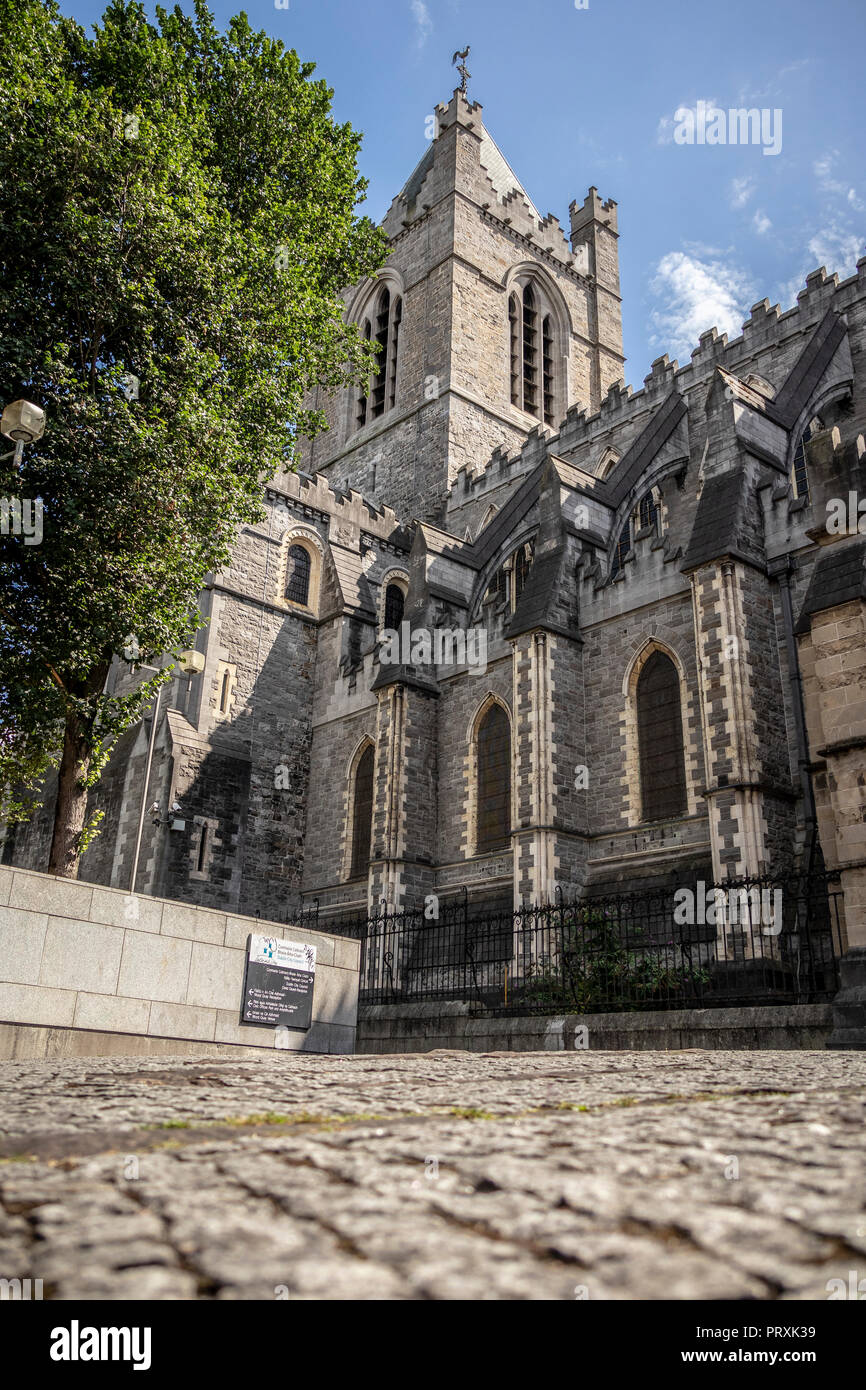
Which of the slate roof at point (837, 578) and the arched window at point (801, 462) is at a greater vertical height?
the arched window at point (801, 462)

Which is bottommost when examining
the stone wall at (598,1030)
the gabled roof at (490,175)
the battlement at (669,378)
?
the stone wall at (598,1030)

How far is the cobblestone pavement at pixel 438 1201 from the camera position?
124 cm

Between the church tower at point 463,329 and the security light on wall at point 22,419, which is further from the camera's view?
the church tower at point 463,329

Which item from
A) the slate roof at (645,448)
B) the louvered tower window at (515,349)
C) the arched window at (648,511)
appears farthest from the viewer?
the louvered tower window at (515,349)

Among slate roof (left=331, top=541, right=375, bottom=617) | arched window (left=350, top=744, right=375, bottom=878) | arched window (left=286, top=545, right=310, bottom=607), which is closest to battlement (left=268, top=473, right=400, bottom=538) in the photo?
slate roof (left=331, top=541, right=375, bottom=617)

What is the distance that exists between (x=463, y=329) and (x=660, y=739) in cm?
2298

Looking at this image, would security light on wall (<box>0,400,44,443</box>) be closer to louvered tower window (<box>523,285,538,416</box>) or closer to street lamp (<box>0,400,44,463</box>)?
street lamp (<box>0,400,44,463</box>)

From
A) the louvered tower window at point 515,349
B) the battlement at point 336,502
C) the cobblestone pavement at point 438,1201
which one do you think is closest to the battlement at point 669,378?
the battlement at point 336,502

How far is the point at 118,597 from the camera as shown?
516 inches

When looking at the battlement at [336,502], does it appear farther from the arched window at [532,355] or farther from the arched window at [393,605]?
the arched window at [532,355]

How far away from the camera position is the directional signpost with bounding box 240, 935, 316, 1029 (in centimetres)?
1102

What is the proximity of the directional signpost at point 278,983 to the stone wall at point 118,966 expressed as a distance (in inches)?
4.2

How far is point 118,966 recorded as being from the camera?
9.77m

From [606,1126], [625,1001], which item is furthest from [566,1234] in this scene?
[625,1001]
